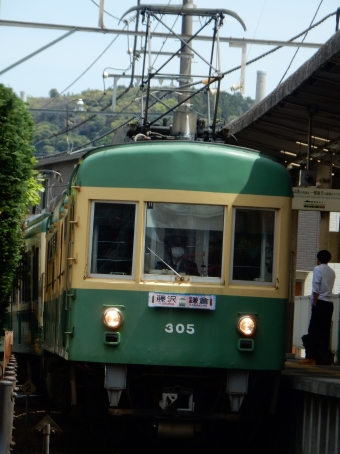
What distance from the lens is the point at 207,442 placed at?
1003 centimetres

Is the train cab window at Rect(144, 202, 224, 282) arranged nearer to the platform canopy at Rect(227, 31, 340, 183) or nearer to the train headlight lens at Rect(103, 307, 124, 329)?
the train headlight lens at Rect(103, 307, 124, 329)

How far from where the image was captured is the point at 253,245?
877cm

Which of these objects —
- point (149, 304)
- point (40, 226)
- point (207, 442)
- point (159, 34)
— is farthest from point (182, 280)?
point (159, 34)

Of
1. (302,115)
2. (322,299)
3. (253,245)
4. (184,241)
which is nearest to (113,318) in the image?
(184,241)

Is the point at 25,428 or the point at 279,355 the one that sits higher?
the point at 279,355

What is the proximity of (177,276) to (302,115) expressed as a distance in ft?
16.8

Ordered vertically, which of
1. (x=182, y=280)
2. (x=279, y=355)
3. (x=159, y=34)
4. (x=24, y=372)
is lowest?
(x=24, y=372)

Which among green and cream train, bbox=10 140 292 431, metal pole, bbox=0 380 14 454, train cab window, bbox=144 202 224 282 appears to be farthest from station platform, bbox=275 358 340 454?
metal pole, bbox=0 380 14 454

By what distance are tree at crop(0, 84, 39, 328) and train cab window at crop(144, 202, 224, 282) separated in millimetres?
4748

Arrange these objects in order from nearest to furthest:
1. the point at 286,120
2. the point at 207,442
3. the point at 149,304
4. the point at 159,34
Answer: the point at 149,304, the point at 207,442, the point at 286,120, the point at 159,34

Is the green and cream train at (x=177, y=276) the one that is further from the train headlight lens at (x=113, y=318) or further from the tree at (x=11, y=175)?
the tree at (x=11, y=175)

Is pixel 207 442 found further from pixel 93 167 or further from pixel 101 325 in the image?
pixel 93 167

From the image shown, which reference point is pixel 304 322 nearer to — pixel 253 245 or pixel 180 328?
pixel 253 245

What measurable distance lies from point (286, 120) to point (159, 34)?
11.2 feet
